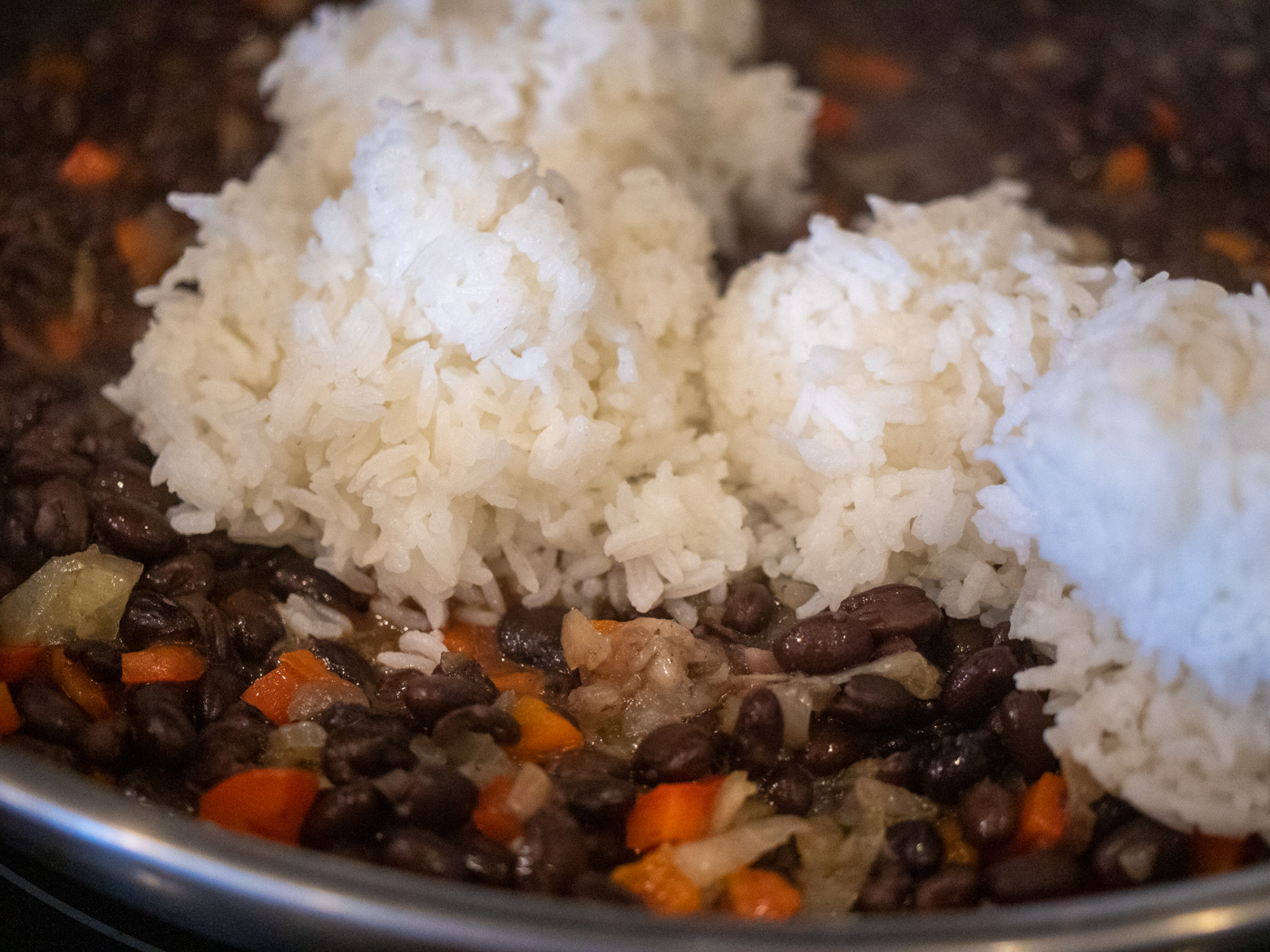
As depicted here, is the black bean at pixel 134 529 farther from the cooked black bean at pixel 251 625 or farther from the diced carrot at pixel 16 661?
the diced carrot at pixel 16 661

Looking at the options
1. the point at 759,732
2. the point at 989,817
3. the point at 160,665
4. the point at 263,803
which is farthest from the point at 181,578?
the point at 989,817

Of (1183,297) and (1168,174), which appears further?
(1168,174)

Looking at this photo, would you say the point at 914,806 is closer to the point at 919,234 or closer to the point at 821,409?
the point at 821,409

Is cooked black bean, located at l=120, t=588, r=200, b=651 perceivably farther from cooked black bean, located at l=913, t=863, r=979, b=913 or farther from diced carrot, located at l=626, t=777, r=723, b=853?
cooked black bean, located at l=913, t=863, r=979, b=913

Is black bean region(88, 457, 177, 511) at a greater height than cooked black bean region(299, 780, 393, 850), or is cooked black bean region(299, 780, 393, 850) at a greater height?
black bean region(88, 457, 177, 511)

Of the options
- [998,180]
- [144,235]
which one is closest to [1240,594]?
[998,180]

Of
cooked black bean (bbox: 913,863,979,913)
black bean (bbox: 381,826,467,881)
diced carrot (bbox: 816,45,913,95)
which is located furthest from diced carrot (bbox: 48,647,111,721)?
diced carrot (bbox: 816,45,913,95)

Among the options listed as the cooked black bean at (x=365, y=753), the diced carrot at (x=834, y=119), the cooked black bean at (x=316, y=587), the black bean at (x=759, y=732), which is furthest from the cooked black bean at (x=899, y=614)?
the diced carrot at (x=834, y=119)
